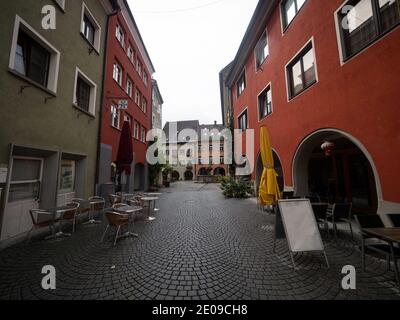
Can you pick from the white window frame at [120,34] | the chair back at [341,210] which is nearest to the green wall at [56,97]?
the white window frame at [120,34]

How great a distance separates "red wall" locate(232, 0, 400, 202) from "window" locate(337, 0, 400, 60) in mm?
227

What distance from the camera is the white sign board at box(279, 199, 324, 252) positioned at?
353 cm

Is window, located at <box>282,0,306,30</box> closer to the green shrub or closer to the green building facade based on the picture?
the green building facade

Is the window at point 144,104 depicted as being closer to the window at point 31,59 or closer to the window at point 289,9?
the window at point 31,59

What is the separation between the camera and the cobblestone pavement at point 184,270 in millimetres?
2691

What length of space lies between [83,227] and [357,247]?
25.8 feet

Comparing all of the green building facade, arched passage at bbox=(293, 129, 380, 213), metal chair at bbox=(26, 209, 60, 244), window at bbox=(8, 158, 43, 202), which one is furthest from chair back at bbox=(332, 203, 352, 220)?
window at bbox=(8, 158, 43, 202)

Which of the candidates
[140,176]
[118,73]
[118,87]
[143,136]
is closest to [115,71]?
[118,73]

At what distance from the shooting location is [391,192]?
12.9 ft

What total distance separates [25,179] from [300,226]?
760 cm

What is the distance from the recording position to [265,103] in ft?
35.9

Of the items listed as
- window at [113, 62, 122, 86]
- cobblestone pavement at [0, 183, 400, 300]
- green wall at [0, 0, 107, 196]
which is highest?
window at [113, 62, 122, 86]
